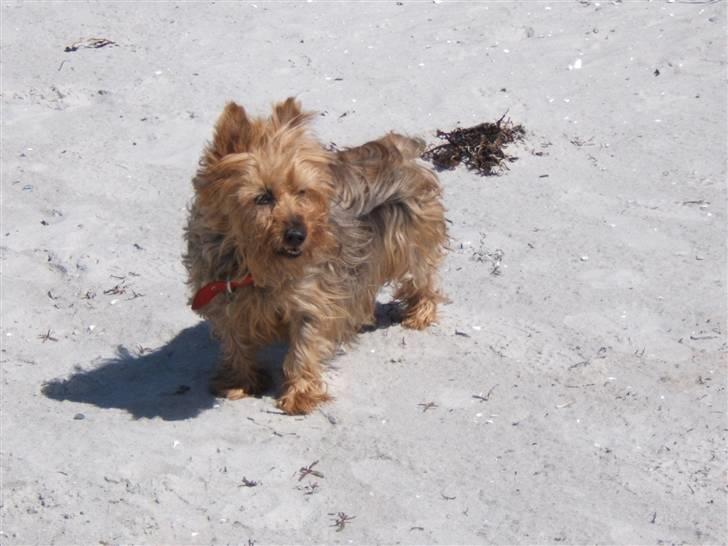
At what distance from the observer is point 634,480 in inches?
201

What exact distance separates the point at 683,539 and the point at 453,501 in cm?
90

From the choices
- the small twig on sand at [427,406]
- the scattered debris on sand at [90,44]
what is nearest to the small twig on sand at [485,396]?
the small twig on sand at [427,406]

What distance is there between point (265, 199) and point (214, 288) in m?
0.56

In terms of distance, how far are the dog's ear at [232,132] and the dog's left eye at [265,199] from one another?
0.70 feet

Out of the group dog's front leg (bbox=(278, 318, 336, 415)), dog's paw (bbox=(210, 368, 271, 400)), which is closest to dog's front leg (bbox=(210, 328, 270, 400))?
dog's paw (bbox=(210, 368, 271, 400))

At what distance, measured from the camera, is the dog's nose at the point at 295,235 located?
5.20 metres

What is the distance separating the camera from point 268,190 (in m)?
5.21

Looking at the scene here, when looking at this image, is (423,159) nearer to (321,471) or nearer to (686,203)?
(686,203)

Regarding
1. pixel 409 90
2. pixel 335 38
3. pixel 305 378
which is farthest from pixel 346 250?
pixel 335 38

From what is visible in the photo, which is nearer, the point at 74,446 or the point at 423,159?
the point at 74,446

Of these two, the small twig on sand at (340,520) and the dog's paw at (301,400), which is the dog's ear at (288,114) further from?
the small twig on sand at (340,520)

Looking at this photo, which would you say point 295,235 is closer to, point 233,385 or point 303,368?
point 303,368

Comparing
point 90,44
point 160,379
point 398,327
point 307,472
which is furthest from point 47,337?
point 90,44

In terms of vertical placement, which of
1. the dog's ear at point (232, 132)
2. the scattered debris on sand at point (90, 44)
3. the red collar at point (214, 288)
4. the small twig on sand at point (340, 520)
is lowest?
the small twig on sand at point (340, 520)
